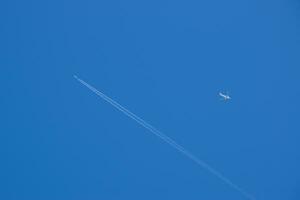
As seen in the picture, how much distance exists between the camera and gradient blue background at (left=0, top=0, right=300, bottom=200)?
3.00 feet

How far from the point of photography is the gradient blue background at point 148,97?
914 millimetres

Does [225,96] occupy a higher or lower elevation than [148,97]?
higher

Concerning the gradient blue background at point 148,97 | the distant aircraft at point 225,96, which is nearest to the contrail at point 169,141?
the gradient blue background at point 148,97

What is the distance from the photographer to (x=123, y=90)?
3.46ft

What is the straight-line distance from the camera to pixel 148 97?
1.11 meters

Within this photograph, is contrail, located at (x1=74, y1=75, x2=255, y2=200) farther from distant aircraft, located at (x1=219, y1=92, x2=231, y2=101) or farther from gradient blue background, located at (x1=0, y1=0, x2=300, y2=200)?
distant aircraft, located at (x1=219, y1=92, x2=231, y2=101)

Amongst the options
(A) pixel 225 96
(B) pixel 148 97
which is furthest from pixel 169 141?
(A) pixel 225 96

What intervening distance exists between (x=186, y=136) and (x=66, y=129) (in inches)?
15.6

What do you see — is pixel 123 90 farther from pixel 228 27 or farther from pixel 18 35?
pixel 228 27

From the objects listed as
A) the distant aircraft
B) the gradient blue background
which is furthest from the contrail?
the distant aircraft

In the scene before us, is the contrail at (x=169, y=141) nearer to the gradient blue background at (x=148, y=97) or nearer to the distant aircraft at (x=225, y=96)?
the gradient blue background at (x=148, y=97)

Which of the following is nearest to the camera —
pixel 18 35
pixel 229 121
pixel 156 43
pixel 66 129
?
pixel 18 35

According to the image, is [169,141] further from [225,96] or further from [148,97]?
[225,96]

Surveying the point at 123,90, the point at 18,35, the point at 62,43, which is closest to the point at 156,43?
the point at 123,90
